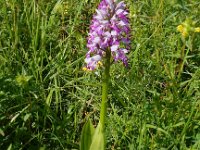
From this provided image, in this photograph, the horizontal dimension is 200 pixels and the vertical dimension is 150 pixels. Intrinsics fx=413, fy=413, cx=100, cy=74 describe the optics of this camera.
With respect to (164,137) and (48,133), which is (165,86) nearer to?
A: (164,137)

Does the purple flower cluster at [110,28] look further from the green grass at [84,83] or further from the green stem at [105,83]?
the green grass at [84,83]

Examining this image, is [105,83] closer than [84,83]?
Yes

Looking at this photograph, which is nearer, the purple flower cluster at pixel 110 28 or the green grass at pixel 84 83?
the purple flower cluster at pixel 110 28

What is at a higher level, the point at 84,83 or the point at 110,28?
the point at 110,28

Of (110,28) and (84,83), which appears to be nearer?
(110,28)

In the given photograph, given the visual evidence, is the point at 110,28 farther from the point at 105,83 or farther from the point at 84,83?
the point at 84,83

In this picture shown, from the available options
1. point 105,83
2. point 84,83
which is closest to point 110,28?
point 105,83

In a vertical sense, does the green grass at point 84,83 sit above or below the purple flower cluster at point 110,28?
below

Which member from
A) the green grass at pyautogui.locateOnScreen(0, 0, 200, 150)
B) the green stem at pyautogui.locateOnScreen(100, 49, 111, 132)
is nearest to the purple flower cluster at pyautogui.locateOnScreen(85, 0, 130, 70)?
the green stem at pyautogui.locateOnScreen(100, 49, 111, 132)

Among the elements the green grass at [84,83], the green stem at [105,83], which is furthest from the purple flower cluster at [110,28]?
the green grass at [84,83]

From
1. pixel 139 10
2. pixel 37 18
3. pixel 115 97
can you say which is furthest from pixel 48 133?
pixel 139 10
